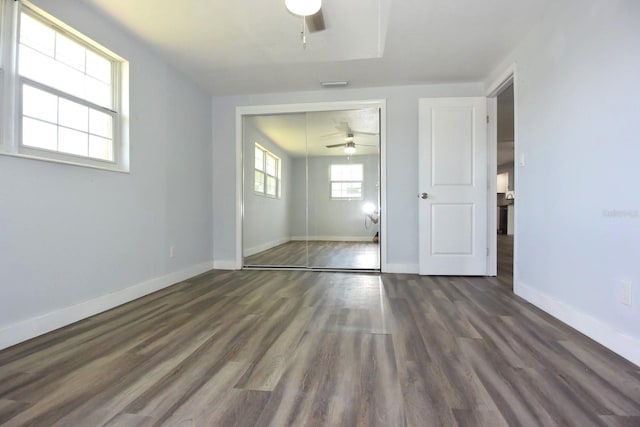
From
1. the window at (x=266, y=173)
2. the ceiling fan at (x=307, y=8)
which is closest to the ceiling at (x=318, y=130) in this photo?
the window at (x=266, y=173)

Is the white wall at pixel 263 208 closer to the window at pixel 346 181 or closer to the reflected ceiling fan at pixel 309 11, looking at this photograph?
the window at pixel 346 181

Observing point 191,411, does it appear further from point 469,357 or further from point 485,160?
point 485,160

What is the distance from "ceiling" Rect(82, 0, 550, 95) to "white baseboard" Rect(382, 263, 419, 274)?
2.22 m

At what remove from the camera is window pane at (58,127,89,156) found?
2.12 metres

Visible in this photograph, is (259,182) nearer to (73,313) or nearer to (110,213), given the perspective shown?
(110,213)

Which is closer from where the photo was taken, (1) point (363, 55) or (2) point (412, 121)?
(1) point (363, 55)

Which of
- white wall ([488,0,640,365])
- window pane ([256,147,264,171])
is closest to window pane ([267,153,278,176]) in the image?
window pane ([256,147,264,171])

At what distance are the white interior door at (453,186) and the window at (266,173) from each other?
2.31 metres

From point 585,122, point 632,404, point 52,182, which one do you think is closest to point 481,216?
point 585,122

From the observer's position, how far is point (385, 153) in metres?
3.80

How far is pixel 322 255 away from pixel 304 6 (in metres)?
3.25

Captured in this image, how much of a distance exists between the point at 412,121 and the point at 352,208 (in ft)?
4.84

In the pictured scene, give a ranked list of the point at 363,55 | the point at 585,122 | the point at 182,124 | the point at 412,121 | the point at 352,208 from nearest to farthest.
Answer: the point at 585,122, the point at 363,55, the point at 182,124, the point at 412,121, the point at 352,208

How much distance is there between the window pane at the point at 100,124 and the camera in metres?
2.38
